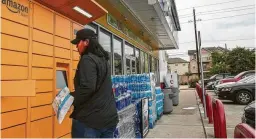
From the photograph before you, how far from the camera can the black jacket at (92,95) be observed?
236 centimetres

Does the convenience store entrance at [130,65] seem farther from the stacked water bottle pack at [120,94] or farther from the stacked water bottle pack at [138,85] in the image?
the stacked water bottle pack at [120,94]

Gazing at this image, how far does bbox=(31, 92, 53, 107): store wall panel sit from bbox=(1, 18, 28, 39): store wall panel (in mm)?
728

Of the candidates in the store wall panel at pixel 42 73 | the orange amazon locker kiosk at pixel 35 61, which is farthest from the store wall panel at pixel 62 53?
the store wall panel at pixel 42 73

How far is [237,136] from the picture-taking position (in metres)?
2.24

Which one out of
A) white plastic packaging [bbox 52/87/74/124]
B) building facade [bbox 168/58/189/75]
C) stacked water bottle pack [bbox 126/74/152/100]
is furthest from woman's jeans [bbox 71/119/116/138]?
building facade [bbox 168/58/189/75]

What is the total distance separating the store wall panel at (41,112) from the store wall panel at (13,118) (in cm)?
14

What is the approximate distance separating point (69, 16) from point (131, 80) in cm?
248

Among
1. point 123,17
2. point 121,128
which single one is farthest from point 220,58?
point 121,128

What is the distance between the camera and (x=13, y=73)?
2.64m

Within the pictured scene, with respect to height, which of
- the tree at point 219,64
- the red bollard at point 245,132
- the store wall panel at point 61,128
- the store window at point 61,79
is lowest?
the store wall panel at point 61,128

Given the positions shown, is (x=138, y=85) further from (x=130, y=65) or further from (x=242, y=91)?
(x=242, y=91)

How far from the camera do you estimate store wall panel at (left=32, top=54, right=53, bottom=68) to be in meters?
2.98

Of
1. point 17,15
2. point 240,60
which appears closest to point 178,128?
point 17,15

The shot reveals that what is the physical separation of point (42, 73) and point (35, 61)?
0.64 ft
